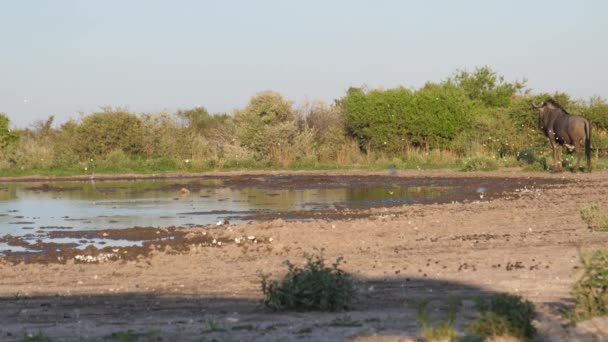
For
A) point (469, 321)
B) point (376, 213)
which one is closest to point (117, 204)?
point (376, 213)

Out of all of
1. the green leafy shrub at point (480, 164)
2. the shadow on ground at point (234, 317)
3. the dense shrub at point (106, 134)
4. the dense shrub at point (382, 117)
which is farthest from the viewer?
the dense shrub at point (106, 134)

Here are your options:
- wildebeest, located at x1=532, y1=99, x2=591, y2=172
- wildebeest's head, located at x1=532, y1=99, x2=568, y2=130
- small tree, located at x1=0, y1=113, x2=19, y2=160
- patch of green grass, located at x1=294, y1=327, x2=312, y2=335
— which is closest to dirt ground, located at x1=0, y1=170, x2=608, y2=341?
patch of green grass, located at x1=294, y1=327, x2=312, y2=335

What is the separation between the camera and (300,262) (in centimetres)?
1332

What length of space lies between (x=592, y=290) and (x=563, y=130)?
80.2 ft

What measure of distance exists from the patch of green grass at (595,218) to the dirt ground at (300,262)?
0.26 meters

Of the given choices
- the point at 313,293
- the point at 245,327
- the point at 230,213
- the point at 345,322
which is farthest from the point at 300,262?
the point at 230,213

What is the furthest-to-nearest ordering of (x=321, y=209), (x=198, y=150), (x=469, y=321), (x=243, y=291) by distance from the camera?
(x=198, y=150) → (x=321, y=209) → (x=243, y=291) → (x=469, y=321)

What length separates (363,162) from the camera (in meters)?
42.4

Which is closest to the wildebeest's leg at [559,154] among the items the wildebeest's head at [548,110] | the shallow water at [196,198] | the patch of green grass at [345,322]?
the wildebeest's head at [548,110]

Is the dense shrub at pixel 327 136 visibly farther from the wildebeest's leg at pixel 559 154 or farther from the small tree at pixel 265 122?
the wildebeest's leg at pixel 559 154

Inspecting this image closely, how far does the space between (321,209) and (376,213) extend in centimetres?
Answer: 213

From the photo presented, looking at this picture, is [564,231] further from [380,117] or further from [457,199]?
[380,117]

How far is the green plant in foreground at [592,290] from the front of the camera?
8.39 meters

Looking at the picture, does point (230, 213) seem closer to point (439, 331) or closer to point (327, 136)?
point (439, 331)
